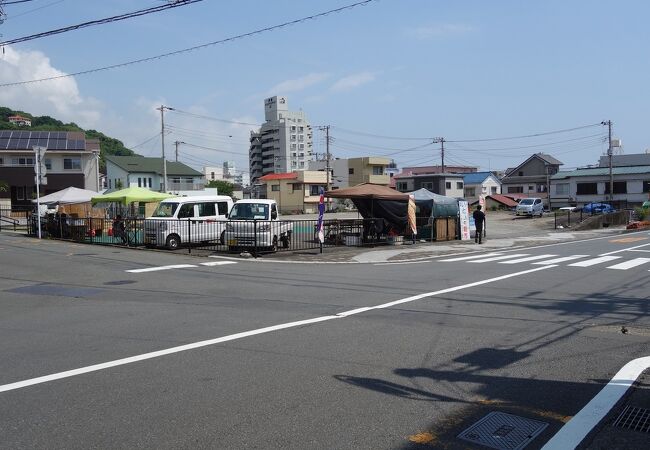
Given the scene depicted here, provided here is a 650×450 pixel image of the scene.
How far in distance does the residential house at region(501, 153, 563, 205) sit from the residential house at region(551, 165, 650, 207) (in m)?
10.5

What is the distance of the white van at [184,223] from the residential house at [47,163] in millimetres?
37004

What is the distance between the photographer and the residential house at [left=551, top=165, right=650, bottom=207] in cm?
6638

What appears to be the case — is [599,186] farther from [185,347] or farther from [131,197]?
[185,347]

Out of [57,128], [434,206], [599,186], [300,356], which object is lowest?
[300,356]

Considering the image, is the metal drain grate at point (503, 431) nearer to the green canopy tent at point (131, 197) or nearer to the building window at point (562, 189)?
the green canopy tent at point (131, 197)

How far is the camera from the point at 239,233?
19.8 m

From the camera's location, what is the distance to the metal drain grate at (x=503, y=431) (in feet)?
13.9

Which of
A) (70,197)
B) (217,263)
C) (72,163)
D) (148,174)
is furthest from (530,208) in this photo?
(148,174)

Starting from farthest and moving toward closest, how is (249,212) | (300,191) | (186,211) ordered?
1. (300,191)
2. (186,211)
3. (249,212)

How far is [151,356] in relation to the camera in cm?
666

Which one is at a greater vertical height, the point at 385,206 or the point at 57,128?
the point at 57,128

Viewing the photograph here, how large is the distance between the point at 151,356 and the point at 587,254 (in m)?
18.3

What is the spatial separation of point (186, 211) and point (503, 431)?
19.5 metres

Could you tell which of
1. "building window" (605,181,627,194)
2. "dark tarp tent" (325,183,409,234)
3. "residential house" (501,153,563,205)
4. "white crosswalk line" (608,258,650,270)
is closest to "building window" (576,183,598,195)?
"building window" (605,181,627,194)
